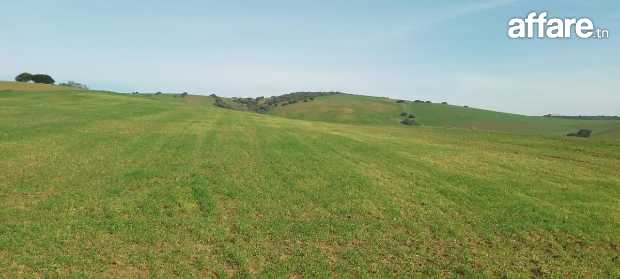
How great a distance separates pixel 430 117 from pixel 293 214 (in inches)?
4434

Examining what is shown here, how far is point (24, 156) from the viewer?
70.5 ft

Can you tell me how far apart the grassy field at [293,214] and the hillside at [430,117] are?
243 ft

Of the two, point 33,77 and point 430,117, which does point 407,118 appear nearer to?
point 430,117

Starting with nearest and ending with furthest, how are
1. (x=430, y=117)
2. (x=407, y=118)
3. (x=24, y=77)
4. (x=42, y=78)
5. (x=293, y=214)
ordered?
(x=293, y=214), (x=407, y=118), (x=430, y=117), (x=24, y=77), (x=42, y=78)

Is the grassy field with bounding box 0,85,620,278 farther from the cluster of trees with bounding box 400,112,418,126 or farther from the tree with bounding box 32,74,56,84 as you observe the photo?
the tree with bounding box 32,74,56,84

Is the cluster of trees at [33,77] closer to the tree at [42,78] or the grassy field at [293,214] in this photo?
the tree at [42,78]

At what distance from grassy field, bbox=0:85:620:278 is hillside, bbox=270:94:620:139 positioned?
74193 millimetres

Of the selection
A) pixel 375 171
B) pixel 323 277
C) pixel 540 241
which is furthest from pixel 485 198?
pixel 323 277

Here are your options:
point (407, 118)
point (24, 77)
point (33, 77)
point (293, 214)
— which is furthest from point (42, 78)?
point (293, 214)

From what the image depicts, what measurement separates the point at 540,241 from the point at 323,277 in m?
8.01

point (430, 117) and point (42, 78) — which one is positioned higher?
point (42, 78)

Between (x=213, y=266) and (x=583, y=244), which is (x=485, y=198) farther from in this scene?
(x=213, y=266)

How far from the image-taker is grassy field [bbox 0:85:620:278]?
34.3 feet

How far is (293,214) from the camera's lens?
14336 millimetres
